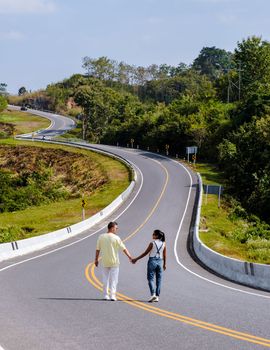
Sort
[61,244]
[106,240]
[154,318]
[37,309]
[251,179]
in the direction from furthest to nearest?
[251,179] → [61,244] → [106,240] → [37,309] → [154,318]

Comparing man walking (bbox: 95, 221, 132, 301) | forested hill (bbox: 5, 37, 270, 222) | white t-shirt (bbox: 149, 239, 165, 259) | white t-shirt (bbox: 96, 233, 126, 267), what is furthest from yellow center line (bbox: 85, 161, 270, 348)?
forested hill (bbox: 5, 37, 270, 222)

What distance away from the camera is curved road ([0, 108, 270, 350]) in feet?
28.5

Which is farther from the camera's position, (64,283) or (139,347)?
(64,283)

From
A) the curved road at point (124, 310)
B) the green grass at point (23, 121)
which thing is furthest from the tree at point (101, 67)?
the curved road at point (124, 310)

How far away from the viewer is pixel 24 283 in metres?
15.8

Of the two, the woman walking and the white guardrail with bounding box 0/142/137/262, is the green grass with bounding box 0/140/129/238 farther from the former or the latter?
the woman walking

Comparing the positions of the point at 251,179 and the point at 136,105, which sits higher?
the point at 136,105

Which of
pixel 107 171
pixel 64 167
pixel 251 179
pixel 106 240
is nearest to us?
pixel 106 240

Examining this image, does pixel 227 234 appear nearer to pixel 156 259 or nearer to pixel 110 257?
pixel 156 259

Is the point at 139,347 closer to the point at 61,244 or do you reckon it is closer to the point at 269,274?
the point at 269,274

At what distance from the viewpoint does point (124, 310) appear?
11195 millimetres

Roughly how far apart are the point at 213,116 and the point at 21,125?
60507 millimetres

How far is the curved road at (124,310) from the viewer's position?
8688 mm

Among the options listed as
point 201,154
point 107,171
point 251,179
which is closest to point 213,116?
point 201,154
